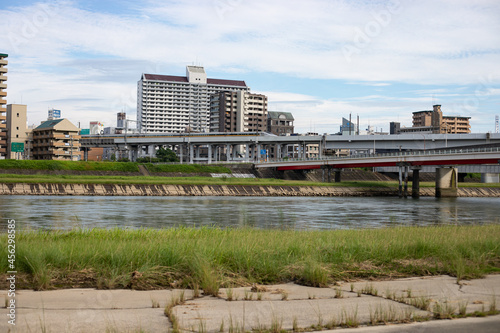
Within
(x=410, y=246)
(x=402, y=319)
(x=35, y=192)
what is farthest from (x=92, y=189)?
(x=402, y=319)

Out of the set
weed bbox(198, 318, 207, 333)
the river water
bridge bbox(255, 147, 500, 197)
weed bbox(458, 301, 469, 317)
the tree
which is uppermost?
the tree

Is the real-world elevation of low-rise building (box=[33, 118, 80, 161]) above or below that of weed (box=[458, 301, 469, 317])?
above

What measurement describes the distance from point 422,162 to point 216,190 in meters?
40.0

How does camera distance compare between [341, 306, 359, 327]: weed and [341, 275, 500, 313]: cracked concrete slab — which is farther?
[341, 275, 500, 313]: cracked concrete slab

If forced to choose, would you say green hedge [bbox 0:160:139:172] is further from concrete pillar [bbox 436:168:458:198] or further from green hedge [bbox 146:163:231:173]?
concrete pillar [bbox 436:168:458:198]

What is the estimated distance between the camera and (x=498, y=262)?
1365 centimetres

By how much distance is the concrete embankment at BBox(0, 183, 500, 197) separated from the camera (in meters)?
70.7

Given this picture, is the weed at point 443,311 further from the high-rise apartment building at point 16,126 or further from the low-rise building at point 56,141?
the high-rise apartment building at point 16,126

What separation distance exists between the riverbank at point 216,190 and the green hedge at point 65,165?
853 inches

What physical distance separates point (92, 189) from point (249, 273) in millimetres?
68390

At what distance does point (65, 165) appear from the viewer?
97.1 metres

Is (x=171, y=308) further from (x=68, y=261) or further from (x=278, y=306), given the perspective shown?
(x=68, y=261)

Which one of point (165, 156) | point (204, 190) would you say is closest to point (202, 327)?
point (204, 190)

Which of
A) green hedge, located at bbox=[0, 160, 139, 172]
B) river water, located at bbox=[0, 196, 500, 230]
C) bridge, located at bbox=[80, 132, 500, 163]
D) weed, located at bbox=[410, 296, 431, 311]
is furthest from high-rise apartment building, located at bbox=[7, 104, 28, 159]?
weed, located at bbox=[410, 296, 431, 311]
